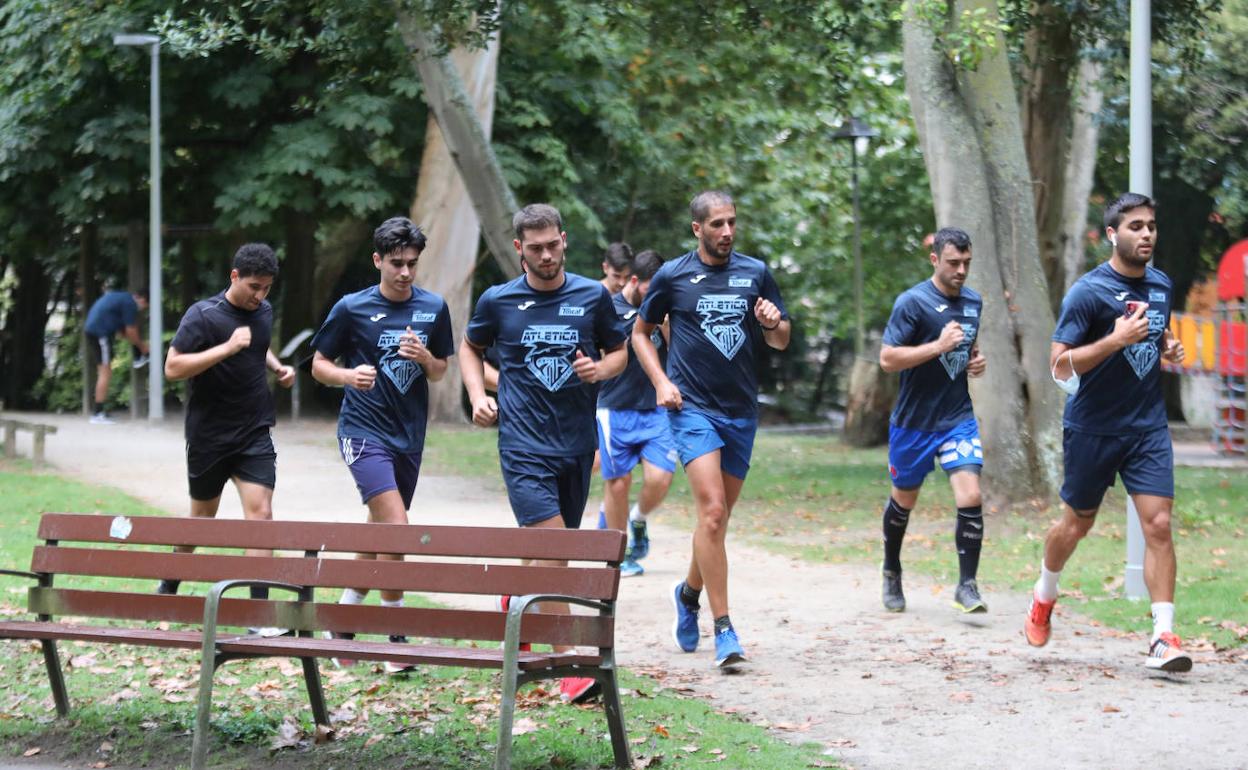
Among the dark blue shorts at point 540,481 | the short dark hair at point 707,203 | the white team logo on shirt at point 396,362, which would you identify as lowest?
the dark blue shorts at point 540,481

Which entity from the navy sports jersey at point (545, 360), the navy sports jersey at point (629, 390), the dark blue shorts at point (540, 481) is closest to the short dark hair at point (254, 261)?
the navy sports jersey at point (545, 360)

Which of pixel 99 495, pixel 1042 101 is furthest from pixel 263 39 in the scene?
pixel 1042 101

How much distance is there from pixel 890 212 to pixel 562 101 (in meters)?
8.03

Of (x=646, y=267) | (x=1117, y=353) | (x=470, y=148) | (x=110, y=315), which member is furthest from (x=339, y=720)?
(x=110, y=315)

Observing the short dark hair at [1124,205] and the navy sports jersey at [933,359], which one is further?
the navy sports jersey at [933,359]

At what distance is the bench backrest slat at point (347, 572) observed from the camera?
5.61 meters

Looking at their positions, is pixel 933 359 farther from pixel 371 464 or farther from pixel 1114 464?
pixel 371 464

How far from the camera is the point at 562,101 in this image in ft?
81.5

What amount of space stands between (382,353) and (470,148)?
9054mm

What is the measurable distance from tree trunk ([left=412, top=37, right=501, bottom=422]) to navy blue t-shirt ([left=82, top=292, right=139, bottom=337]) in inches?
176

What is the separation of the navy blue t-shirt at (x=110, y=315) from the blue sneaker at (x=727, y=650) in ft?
61.9

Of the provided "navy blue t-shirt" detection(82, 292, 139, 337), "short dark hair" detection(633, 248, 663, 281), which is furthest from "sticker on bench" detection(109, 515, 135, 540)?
"navy blue t-shirt" detection(82, 292, 139, 337)

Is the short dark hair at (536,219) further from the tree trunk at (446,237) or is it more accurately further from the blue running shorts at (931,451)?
the tree trunk at (446,237)

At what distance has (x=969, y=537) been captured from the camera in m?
9.14
